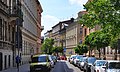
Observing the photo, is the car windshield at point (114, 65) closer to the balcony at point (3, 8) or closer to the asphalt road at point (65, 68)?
the balcony at point (3, 8)

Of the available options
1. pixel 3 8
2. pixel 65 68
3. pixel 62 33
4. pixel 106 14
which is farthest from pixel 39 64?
pixel 62 33

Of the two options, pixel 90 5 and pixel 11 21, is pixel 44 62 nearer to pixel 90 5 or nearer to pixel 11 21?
pixel 90 5

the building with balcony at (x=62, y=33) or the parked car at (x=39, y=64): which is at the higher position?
the building with balcony at (x=62, y=33)

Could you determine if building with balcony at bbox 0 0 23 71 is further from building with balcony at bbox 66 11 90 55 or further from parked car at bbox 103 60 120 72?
building with balcony at bbox 66 11 90 55

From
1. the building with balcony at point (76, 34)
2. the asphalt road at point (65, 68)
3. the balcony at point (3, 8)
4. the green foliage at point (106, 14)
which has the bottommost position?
the asphalt road at point (65, 68)

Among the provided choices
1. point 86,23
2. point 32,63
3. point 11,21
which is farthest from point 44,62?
point 11,21

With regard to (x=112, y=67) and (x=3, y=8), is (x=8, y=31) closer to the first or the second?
(x=3, y=8)

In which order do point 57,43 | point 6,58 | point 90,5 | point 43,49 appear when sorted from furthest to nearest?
point 57,43
point 43,49
point 6,58
point 90,5

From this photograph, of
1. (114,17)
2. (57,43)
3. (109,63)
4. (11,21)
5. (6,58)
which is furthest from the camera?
(57,43)

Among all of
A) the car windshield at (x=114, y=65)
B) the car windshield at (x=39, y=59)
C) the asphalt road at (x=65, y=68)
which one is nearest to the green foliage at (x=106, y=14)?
the car windshield at (x=114, y=65)

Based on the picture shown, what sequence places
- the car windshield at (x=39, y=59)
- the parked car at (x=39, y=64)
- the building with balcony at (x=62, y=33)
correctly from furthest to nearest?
the building with balcony at (x=62, y=33) → the car windshield at (x=39, y=59) → the parked car at (x=39, y=64)

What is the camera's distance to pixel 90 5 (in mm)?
26875

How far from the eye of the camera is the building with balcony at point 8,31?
3891 cm

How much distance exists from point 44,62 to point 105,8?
34.0 feet
